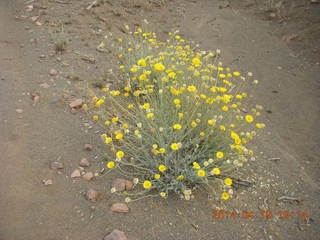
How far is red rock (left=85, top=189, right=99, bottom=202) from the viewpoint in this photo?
223cm

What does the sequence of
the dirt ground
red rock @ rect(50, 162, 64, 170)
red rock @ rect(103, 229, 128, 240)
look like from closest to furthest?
red rock @ rect(103, 229, 128, 240), the dirt ground, red rock @ rect(50, 162, 64, 170)

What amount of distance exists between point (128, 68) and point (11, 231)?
256cm

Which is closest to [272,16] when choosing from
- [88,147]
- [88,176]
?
[88,147]

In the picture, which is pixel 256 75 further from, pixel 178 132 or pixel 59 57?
pixel 59 57

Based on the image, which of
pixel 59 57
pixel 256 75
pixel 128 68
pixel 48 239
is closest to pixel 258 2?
pixel 256 75

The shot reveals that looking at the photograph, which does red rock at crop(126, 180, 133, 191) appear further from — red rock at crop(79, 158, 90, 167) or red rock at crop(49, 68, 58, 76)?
red rock at crop(49, 68, 58, 76)

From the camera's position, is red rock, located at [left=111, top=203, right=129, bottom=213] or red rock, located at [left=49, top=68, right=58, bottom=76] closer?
red rock, located at [left=111, top=203, right=129, bottom=213]

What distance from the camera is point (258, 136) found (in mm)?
3301

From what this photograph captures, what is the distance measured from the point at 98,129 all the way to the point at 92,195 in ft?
3.18

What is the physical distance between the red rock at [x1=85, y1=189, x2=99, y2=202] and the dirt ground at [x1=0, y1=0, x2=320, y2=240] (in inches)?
1.9

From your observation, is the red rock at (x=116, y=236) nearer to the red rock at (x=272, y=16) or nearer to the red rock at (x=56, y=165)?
the red rock at (x=56, y=165)
